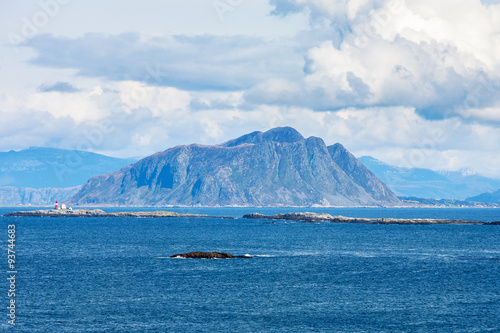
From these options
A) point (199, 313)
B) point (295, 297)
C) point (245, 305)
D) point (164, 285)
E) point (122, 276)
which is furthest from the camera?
point (122, 276)

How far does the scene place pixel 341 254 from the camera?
438ft

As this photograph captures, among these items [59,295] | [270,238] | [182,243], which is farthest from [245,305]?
[270,238]

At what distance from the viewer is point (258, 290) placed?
8556cm

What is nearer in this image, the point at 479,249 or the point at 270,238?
the point at 479,249

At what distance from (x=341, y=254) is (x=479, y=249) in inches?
1440

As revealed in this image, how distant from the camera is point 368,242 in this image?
166 meters

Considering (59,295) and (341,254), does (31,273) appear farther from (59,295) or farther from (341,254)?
(341,254)

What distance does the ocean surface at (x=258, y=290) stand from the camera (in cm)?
6594

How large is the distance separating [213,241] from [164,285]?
80165 mm

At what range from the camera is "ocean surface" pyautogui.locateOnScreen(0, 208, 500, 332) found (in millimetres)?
65938

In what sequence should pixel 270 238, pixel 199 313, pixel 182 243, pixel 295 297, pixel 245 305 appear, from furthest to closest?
pixel 270 238, pixel 182 243, pixel 295 297, pixel 245 305, pixel 199 313

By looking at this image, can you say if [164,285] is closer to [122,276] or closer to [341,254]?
[122,276]

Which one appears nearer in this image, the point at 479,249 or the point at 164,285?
the point at 164,285

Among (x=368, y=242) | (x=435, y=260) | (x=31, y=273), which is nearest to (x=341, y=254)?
(x=435, y=260)
